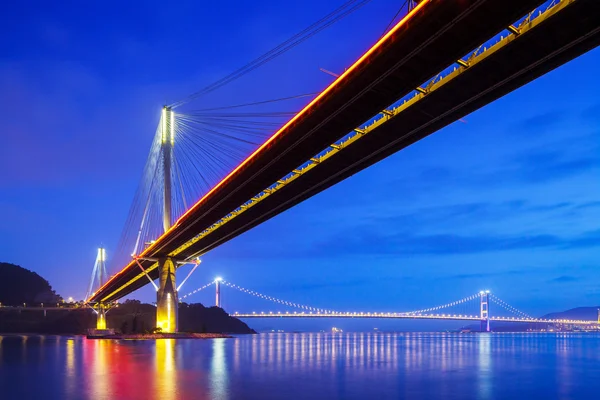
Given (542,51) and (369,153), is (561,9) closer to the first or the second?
(542,51)

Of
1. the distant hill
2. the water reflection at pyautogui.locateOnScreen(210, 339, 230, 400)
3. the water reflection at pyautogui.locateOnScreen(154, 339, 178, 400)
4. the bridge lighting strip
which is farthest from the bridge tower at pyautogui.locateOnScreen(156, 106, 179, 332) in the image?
the distant hill

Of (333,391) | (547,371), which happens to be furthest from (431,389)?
(547,371)

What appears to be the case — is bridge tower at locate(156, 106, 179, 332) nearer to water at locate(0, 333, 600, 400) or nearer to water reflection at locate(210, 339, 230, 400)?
water at locate(0, 333, 600, 400)

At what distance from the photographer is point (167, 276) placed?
5644 centimetres

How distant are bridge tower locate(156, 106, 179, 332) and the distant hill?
10324cm

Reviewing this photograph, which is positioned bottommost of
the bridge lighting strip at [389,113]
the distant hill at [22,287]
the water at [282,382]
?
the distant hill at [22,287]

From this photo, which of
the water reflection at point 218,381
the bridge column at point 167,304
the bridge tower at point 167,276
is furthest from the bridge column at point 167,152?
the water reflection at point 218,381

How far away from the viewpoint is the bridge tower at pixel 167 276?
54688 millimetres

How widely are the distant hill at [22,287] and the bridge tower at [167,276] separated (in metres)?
103

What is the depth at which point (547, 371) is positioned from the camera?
960 inches

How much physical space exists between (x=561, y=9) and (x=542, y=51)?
2710mm

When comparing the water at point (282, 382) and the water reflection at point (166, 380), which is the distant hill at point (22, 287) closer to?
the water reflection at point (166, 380)

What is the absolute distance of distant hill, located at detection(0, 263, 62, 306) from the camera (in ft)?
474

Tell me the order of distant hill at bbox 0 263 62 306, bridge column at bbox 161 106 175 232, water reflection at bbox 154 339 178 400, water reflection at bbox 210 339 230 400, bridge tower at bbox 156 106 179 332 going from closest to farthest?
water reflection at bbox 154 339 178 400
water reflection at bbox 210 339 230 400
bridge column at bbox 161 106 175 232
bridge tower at bbox 156 106 179 332
distant hill at bbox 0 263 62 306
